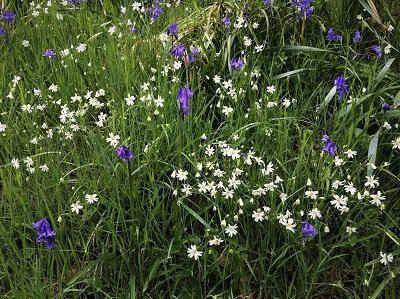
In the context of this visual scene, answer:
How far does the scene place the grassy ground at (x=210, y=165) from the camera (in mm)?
2174

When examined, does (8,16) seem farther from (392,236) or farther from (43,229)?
(392,236)

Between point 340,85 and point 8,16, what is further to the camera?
point 8,16

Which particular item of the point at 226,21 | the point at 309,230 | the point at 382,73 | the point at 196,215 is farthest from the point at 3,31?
the point at 309,230

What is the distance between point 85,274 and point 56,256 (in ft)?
0.51

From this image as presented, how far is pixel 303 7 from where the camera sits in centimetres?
304

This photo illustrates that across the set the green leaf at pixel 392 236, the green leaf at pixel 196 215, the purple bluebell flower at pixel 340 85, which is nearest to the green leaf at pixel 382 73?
the purple bluebell flower at pixel 340 85

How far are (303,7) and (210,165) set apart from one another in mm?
1221

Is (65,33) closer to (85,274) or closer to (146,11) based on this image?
(146,11)

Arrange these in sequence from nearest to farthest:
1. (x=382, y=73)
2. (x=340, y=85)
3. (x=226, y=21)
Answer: (x=340, y=85)
(x=382, y=73)
(x=226, y=21)

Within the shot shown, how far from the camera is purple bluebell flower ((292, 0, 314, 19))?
9.91 ft

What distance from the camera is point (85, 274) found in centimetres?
218

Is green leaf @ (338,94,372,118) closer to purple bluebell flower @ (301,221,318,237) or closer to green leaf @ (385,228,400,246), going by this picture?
green leaf @ (385,228,400,246)


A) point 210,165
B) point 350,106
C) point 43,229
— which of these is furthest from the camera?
point 350,106

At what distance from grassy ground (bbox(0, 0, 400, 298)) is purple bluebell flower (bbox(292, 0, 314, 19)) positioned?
0.13ft
